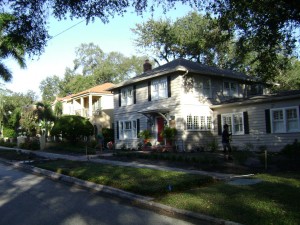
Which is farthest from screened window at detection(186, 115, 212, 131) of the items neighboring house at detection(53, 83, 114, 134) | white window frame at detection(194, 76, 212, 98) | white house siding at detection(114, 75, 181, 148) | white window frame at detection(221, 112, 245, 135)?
neighboring house at detection(53, 83, 114, 134)

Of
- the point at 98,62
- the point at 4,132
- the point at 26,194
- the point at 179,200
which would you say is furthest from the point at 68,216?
the point at 98,62

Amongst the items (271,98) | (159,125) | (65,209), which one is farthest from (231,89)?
(65,209)

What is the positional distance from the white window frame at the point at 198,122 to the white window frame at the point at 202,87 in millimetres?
1589

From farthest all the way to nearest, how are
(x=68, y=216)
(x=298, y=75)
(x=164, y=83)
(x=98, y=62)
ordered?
(x=98, y=62) < (x=298, y=75) < (x=164, y=83) < (x=68, y=216)

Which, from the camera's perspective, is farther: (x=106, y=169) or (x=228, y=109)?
(x=228, y=109)

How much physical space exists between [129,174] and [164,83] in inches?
501

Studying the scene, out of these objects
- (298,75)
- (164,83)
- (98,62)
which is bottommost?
(164,83)

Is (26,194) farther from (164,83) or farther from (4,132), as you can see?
(4,132)

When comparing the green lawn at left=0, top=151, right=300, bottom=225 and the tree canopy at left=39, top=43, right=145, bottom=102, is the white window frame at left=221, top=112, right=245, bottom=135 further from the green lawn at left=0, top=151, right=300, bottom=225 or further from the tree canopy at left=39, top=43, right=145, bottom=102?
the tree canopy at left=39, top=43, right=145, bottom=102

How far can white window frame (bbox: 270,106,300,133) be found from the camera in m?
18.9

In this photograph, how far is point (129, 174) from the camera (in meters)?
12.4

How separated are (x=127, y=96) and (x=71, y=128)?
5.64 metres

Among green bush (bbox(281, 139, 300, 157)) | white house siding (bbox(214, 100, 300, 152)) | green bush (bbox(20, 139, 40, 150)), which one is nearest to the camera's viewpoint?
green bush (bbox(281, 139, 300, 157))

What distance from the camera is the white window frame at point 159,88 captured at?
24094mm
